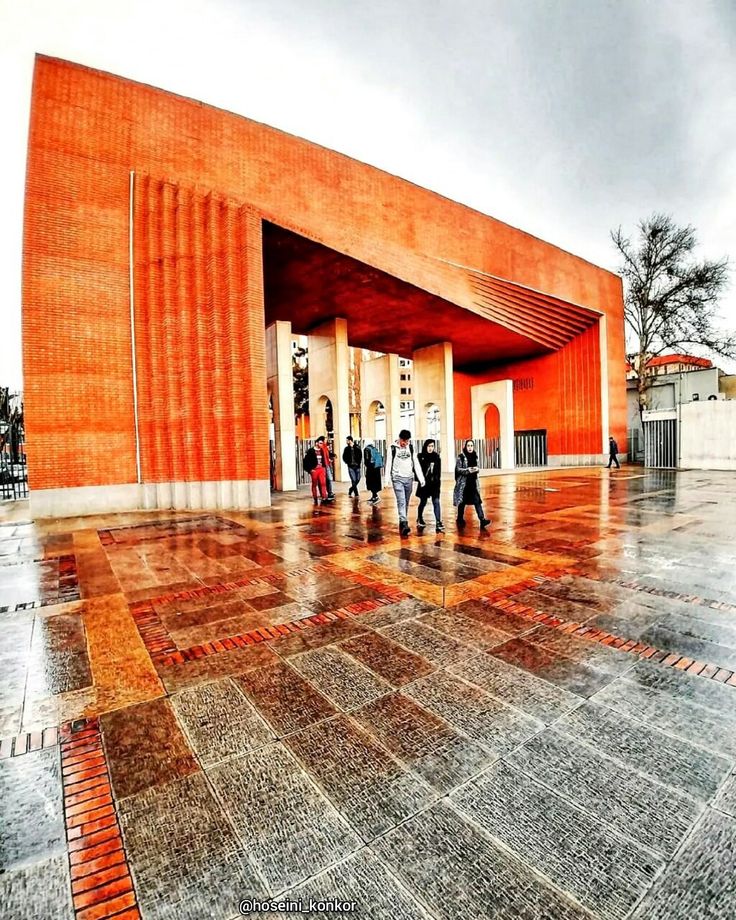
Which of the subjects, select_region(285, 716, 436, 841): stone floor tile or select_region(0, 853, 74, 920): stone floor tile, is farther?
select_region(285, 716, 436, 841): stone floor tile

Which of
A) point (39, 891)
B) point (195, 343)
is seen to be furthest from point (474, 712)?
point (195, 343)

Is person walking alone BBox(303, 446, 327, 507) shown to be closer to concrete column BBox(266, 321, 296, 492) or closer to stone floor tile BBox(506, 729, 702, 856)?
concrete column BBox(266, 321, 296, 492)

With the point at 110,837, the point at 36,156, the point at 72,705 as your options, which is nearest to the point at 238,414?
the point at 36,156

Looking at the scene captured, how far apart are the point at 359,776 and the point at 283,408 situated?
15.8 metres

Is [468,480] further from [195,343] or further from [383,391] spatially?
[383,391]

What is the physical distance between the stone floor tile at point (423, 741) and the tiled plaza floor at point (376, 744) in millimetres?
16

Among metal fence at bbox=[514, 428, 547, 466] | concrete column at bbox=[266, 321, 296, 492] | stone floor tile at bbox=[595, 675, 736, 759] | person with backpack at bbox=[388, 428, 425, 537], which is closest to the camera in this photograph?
stone floor tile at bbox=[595, 675, 736, 759]

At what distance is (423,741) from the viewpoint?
2.43 meters

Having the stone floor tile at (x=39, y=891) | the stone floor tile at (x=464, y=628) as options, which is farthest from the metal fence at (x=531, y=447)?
the stone floor tile at (x=39, y=891)

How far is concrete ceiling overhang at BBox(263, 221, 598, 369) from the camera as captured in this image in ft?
54.3

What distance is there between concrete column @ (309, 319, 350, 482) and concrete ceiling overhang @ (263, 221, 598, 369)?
718mm

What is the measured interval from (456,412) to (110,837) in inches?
1334

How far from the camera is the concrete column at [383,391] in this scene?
89.0ft

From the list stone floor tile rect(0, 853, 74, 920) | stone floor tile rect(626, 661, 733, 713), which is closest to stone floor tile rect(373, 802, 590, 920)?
stone floor tile rect(0, 853, 74, 920)
